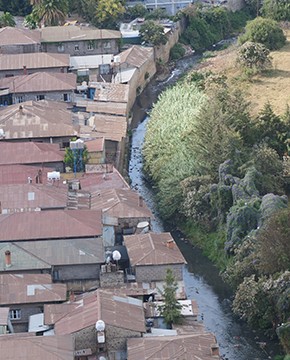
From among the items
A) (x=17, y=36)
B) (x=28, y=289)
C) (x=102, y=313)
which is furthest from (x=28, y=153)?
(x=17, y=36)

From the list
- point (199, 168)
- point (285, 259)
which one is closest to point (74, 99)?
point (199, 168)

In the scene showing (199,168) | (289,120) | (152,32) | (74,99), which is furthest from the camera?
(152,32)

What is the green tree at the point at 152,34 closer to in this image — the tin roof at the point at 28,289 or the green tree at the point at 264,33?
the green tree at the point at 264,33

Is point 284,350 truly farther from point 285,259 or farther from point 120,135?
point 120,135

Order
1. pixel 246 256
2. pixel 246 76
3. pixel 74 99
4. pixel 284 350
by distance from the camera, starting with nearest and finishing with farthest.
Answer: pixel 284 350, pixel 246 256, pixel 74 99, pixel 246 76

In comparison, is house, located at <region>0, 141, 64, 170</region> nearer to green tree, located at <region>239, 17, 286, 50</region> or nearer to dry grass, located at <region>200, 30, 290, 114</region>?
dry grass, located at <region>200, 30, 290, 114</region>

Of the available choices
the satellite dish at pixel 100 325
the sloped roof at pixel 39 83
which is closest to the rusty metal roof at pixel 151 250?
the satellite dish at pixel 100 325

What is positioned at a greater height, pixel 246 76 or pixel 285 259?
pixel 285 259

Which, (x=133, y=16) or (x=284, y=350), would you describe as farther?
(x=133, y=16)
